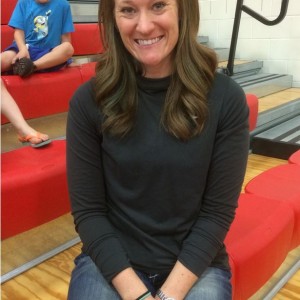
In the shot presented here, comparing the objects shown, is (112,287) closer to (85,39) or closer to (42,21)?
(42,21)

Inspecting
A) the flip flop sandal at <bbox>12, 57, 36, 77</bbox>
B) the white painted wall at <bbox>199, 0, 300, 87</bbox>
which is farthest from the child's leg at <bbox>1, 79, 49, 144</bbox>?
the white painted wall at <bbox>199, 0, 300, 87</bbox>

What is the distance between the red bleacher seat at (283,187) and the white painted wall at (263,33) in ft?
7.46

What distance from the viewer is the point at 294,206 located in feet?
4.55

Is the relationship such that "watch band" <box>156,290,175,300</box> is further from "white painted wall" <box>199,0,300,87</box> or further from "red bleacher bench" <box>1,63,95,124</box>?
"white painted wall" <box>199,0,300,87</box>

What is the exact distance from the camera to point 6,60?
204 cm

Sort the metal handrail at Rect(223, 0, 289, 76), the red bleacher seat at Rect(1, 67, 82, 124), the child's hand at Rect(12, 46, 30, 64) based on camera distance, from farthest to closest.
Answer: the metal handrail at Rect(223, 0, 289, 76), the child's hand at Rect(12, 46, 30, 64), the red bleacher seat at Rect(1, 67, 82, 124)

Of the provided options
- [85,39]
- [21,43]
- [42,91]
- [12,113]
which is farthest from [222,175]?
[85,39]

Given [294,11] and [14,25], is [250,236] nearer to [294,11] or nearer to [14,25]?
[14,25]

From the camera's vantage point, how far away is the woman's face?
0.86 m

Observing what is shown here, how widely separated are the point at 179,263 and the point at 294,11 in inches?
129

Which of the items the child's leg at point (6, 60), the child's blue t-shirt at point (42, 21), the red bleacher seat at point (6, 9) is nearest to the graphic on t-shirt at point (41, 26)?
the child's blue t-shirt at point (42, 21)

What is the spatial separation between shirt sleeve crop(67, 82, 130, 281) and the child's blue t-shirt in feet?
4.75

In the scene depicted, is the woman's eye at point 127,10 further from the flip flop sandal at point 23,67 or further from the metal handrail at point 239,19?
the metal handrail at point 239,19

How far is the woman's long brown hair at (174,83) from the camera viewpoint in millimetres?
915
